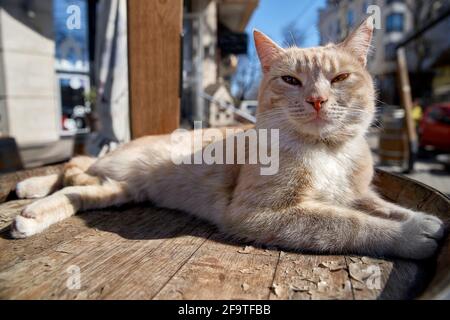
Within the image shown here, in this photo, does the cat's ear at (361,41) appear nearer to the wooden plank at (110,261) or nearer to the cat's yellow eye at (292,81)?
the cat's yellow eye at (292,81)

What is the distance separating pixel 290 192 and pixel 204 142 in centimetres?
75

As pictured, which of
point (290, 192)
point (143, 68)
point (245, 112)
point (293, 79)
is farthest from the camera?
point (245, 112)

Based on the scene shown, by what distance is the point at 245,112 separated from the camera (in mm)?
3881

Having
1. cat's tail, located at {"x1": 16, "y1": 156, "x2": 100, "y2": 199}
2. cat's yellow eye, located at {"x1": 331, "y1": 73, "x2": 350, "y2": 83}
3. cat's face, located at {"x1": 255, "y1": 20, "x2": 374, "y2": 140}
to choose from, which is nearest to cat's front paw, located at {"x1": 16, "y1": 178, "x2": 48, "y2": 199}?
cat's tail, located at {"x1": 16, "y1": 156, "x2": 100, "y2": 199}

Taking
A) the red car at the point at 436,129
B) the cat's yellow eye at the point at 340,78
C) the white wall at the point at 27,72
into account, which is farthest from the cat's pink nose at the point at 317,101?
the red car at the point at 436,129

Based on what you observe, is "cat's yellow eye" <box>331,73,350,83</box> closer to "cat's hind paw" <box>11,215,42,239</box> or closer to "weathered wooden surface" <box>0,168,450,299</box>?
"weathered wooden surface" <box>0,168,450,299</box>

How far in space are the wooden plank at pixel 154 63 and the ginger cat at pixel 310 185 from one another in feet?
2.47

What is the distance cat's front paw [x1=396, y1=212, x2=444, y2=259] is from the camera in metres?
1.04

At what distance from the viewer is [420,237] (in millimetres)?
1061

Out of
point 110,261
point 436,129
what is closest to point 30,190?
point 110,261

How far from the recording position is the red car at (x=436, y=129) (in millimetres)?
7477

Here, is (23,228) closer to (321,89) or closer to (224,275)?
(224,275)
